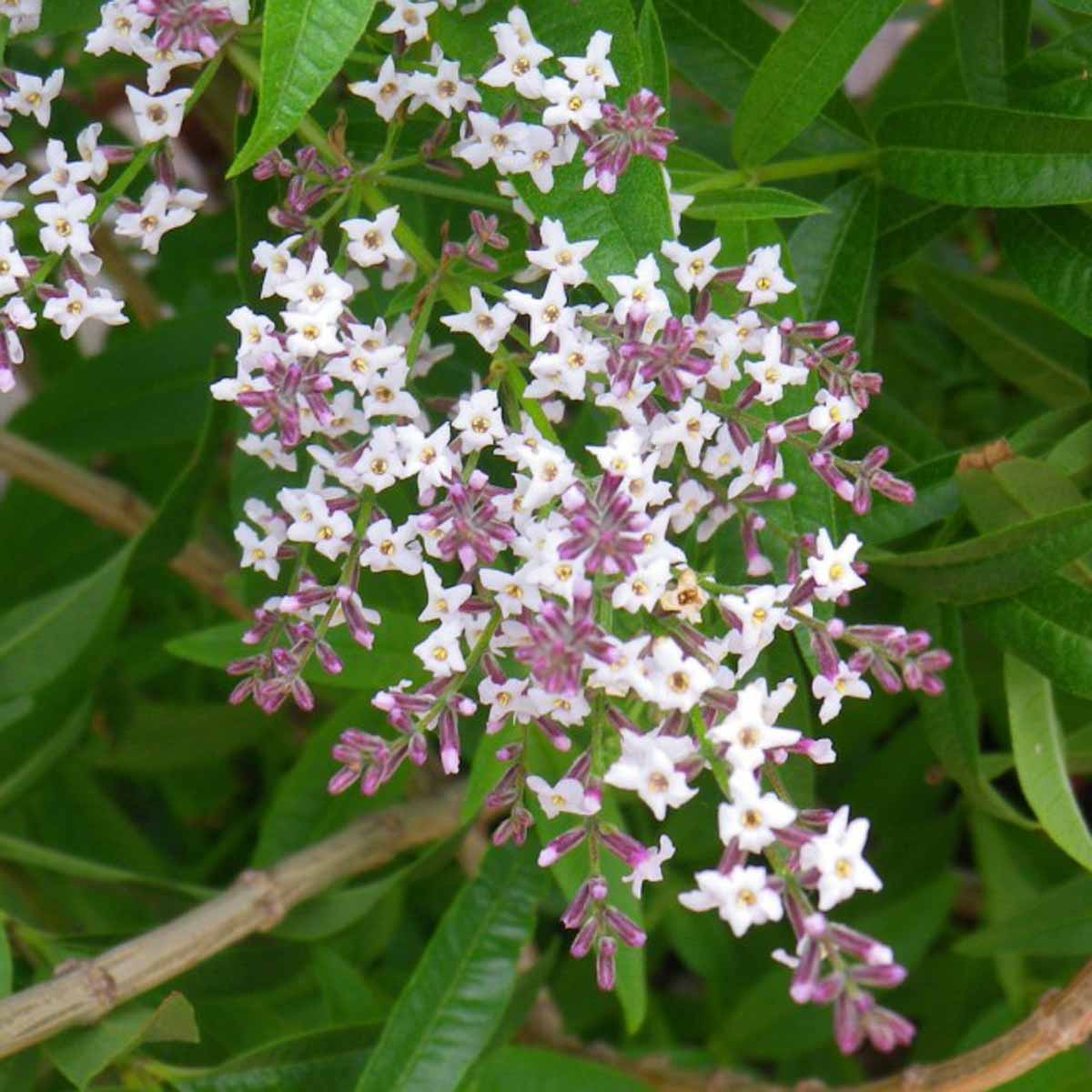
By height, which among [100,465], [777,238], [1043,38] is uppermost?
[1043,38]

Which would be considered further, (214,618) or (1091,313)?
(214,618)

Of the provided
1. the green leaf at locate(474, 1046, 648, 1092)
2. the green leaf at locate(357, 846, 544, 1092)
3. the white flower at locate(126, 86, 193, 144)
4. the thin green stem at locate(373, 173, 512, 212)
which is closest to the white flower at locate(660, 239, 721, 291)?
the thin green stem at locate(373, 173, 512, 212)

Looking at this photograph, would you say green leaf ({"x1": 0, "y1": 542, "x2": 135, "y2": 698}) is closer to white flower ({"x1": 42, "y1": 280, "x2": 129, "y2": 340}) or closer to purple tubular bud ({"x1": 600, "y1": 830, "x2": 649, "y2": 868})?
white flower ({"x1": 42, "y1": 280, "x2": 129, "y2": 340})

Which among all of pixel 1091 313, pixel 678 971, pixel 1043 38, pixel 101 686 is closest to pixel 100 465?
pixel 101 686

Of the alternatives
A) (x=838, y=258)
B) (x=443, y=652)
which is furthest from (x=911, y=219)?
(x=443, y=652)

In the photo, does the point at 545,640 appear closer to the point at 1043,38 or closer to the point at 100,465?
the point at 1043,38

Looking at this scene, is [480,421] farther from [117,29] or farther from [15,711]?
[15,711]
